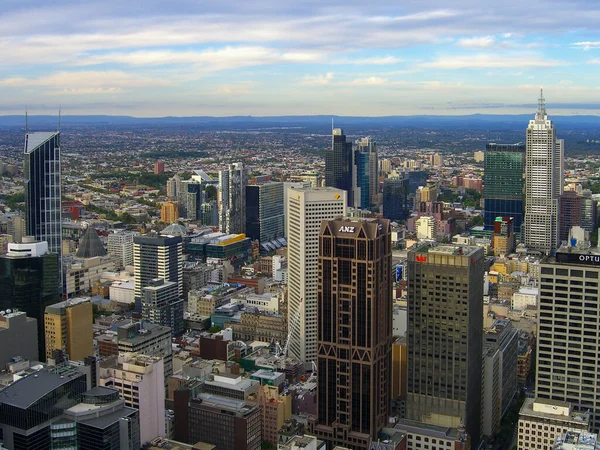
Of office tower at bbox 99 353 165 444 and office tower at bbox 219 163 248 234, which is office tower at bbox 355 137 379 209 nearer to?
office tower at bbox 219 163 248 234

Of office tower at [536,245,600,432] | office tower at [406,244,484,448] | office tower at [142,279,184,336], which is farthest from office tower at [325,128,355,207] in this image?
office tower at [536,245,600,432]

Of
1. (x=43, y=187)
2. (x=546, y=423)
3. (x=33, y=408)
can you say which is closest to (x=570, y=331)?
(x=546, y=423)

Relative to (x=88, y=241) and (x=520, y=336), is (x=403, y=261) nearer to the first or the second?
(x=520, y=336)

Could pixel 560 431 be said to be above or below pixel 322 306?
below

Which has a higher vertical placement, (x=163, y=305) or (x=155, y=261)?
(x=155, y=261)

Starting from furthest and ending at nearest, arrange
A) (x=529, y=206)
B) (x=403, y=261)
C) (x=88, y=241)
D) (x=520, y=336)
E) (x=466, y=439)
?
(x=529, y=206)
(x=88, y=241)
(x=403, y=261)
(x=520, y=336)
(x=466, y=439)

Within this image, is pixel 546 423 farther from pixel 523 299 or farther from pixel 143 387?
pixel 523 299

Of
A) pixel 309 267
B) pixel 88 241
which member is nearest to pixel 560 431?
pixel 309 267

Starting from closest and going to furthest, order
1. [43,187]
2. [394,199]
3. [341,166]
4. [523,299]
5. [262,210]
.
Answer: [523,299]
[43,187]
[262,210]
[394,199]
[341,166]
